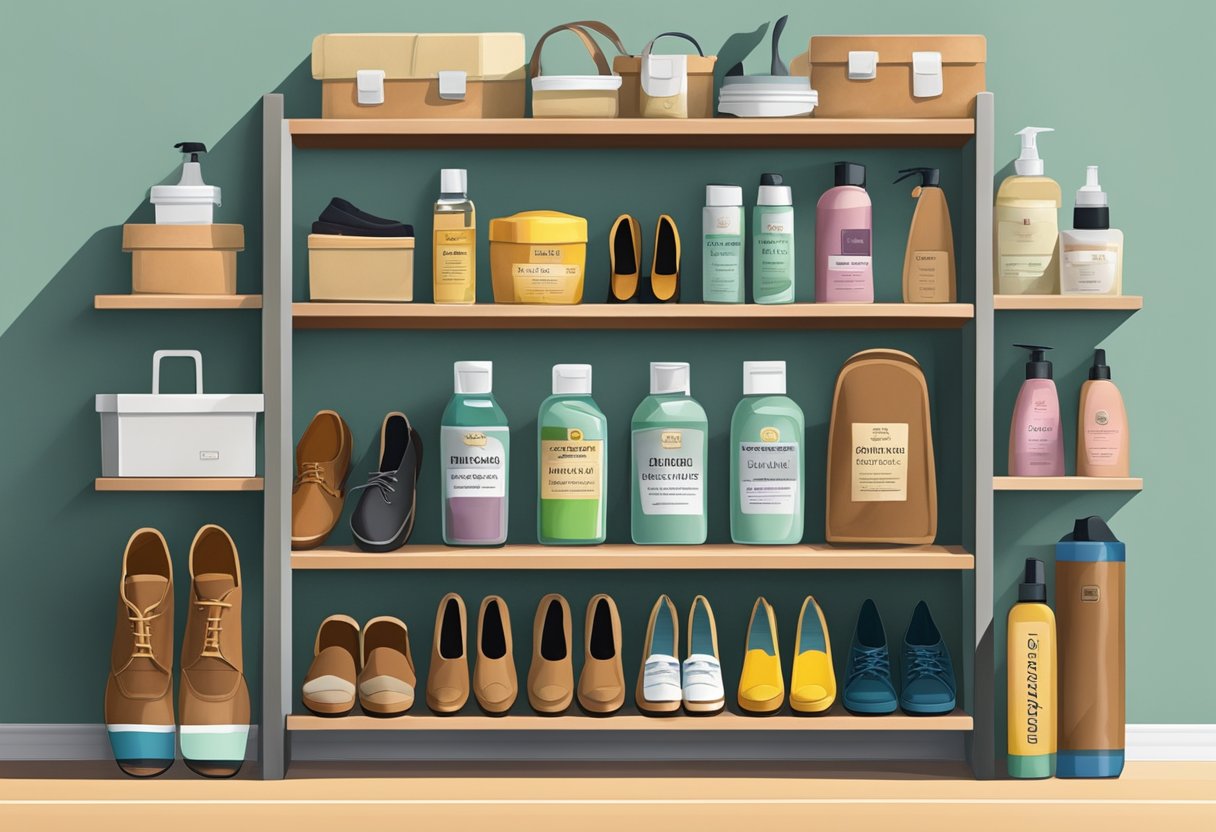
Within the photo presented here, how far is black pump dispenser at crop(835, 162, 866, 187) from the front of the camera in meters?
2.11

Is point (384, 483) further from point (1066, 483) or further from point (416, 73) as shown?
point (1066, 483)

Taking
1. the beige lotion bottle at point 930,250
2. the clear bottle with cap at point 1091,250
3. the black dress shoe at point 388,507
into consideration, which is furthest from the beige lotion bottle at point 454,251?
the clear bottle with cap at point 1091,250

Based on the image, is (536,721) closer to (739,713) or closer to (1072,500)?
(739,713)

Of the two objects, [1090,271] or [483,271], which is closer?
[1090,271]

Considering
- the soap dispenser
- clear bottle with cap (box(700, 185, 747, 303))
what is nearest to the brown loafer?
the soap dispenser

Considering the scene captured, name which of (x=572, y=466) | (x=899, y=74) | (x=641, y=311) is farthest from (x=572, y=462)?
(x=899, y=74)

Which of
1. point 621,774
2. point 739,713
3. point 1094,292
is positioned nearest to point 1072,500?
point 1094,292

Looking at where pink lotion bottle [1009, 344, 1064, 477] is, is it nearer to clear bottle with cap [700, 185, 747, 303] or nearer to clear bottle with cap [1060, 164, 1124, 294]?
clear bottle with cap [1060, 164, 1124, 294]

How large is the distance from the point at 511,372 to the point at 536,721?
2.02 feet

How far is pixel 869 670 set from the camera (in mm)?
2135

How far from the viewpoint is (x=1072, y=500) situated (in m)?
2.25

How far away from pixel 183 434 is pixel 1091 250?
156 cm

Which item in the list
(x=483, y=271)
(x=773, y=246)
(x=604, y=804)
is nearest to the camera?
(x=604, y=804)

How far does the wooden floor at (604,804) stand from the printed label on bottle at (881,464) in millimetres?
484
